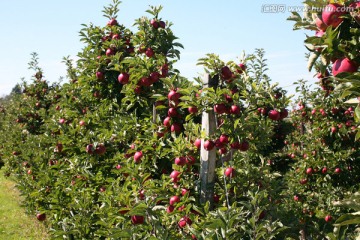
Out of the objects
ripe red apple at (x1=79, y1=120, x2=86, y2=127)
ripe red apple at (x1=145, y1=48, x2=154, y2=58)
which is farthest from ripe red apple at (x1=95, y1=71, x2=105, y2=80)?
ripe red apple at (x1=145, y1=48, x2=154, y2=58)

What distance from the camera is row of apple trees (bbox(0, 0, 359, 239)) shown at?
10.1ft

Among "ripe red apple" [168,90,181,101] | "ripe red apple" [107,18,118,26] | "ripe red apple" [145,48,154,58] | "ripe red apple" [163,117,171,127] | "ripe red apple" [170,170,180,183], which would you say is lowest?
"ripe red apple" [170,170,180,183]

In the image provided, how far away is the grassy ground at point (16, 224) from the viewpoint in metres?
8.35

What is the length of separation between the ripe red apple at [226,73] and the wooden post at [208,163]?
0.45ft

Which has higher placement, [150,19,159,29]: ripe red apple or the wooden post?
[150,19,159,29]: ripe red apple

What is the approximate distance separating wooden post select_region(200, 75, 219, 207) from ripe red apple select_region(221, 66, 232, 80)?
0.14 metres

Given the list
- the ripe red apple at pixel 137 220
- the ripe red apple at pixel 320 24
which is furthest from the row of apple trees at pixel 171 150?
the ripe red apple at pixel 320 24

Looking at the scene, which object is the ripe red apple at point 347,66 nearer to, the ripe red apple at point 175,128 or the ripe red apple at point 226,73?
the ripe red apple at point 226,73

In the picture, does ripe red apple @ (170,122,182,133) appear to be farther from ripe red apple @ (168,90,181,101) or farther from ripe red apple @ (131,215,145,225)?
ripe red apple @ (131,215,145,225)

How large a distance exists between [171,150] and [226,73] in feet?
3.08

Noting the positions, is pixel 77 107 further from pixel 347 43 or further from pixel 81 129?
pixel 347 43

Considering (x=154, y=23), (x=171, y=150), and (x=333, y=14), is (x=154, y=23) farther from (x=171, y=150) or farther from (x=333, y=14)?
(x=333, y=14)

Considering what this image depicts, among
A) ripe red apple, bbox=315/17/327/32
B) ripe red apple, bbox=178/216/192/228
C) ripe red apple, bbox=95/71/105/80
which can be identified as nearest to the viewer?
ripe red apple, bbox=315/17/327/32

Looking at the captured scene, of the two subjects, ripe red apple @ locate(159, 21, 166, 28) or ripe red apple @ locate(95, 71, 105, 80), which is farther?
ripe red apple @ locate(95, 71, 105, 80)
